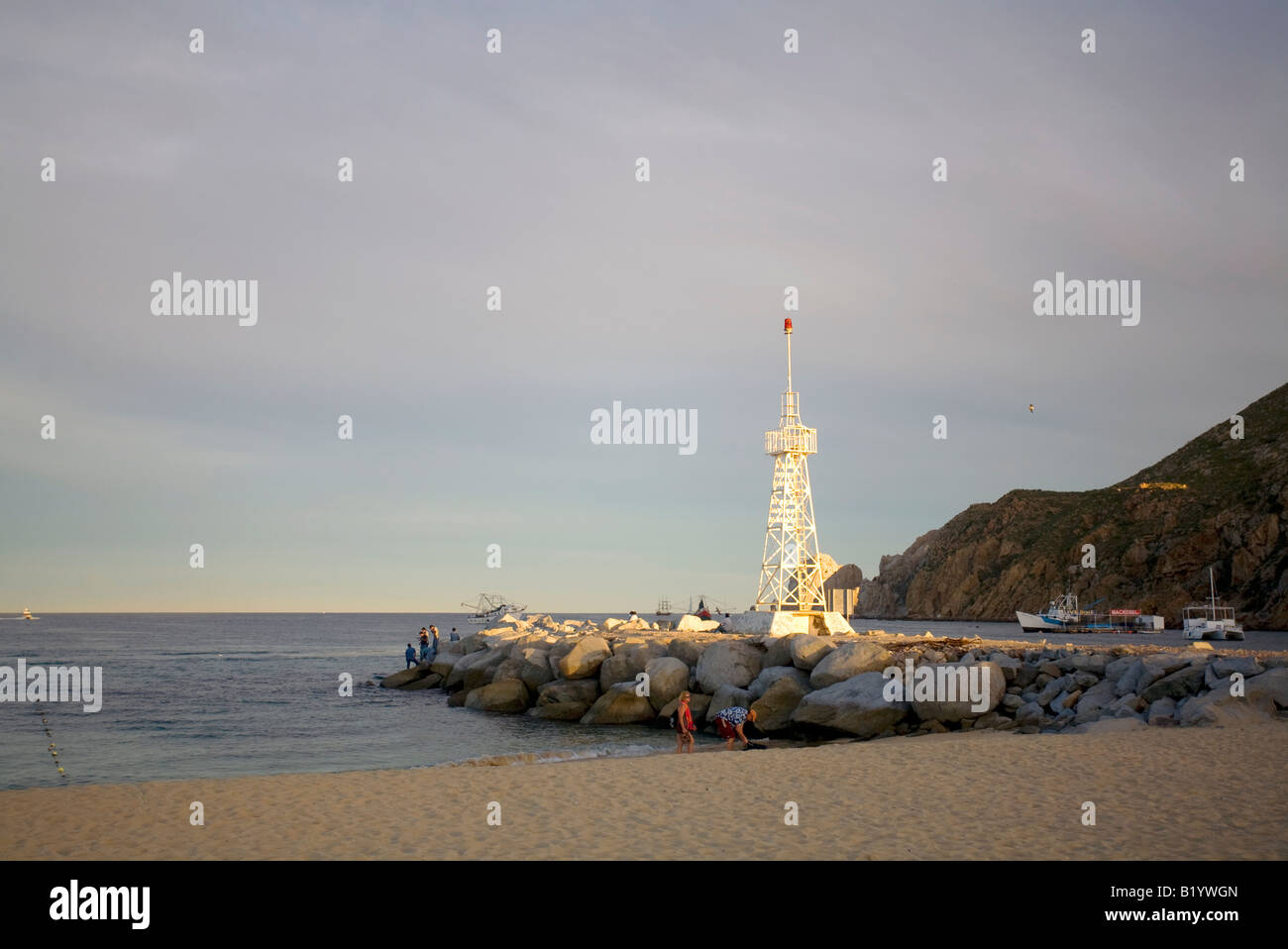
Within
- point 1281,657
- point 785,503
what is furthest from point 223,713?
point 1281,657

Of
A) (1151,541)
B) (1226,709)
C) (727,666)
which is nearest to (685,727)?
(727,666)

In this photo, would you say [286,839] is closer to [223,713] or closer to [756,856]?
[756,856]

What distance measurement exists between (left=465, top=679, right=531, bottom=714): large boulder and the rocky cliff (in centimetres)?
8415

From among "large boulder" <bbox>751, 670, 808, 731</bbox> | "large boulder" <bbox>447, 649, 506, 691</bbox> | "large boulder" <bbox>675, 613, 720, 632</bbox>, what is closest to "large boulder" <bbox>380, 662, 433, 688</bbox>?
"large boulder" <bbox>447, 649, 506, 691</bbox>

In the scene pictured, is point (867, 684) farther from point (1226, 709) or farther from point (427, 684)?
point (427, 684)

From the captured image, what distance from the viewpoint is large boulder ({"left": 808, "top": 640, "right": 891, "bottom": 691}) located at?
25156 mm

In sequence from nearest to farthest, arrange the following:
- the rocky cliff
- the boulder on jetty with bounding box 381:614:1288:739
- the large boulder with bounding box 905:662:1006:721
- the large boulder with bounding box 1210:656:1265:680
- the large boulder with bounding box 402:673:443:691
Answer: the boulder on jetty with bounding box 381:614:1288:739 < the large boulder with bounding box 1210:656:1265:680 < the large boulder with bounding box 905:662:1006:721 < the large boulder with bounding box 402:673:443:691 < the rocky cliff

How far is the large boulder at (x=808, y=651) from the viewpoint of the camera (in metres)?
26.7

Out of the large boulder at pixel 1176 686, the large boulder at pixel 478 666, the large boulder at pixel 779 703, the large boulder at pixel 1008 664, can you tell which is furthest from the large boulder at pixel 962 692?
the large boulder at pixel 478 666

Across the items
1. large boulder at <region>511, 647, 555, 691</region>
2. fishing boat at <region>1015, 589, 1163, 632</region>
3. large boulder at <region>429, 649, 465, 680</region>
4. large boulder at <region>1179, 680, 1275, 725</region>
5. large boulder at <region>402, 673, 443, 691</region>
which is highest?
large boulder at <region>1179, 680, 1275, 725</region>

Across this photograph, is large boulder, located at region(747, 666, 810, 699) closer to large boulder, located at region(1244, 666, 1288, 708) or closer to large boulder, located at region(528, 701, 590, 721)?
large boulder, located at region(528, 701, 590, 721)

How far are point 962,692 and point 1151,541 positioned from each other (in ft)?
313

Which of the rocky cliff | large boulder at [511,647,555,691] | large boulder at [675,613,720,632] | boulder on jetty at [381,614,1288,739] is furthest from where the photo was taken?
the rocky cliff
